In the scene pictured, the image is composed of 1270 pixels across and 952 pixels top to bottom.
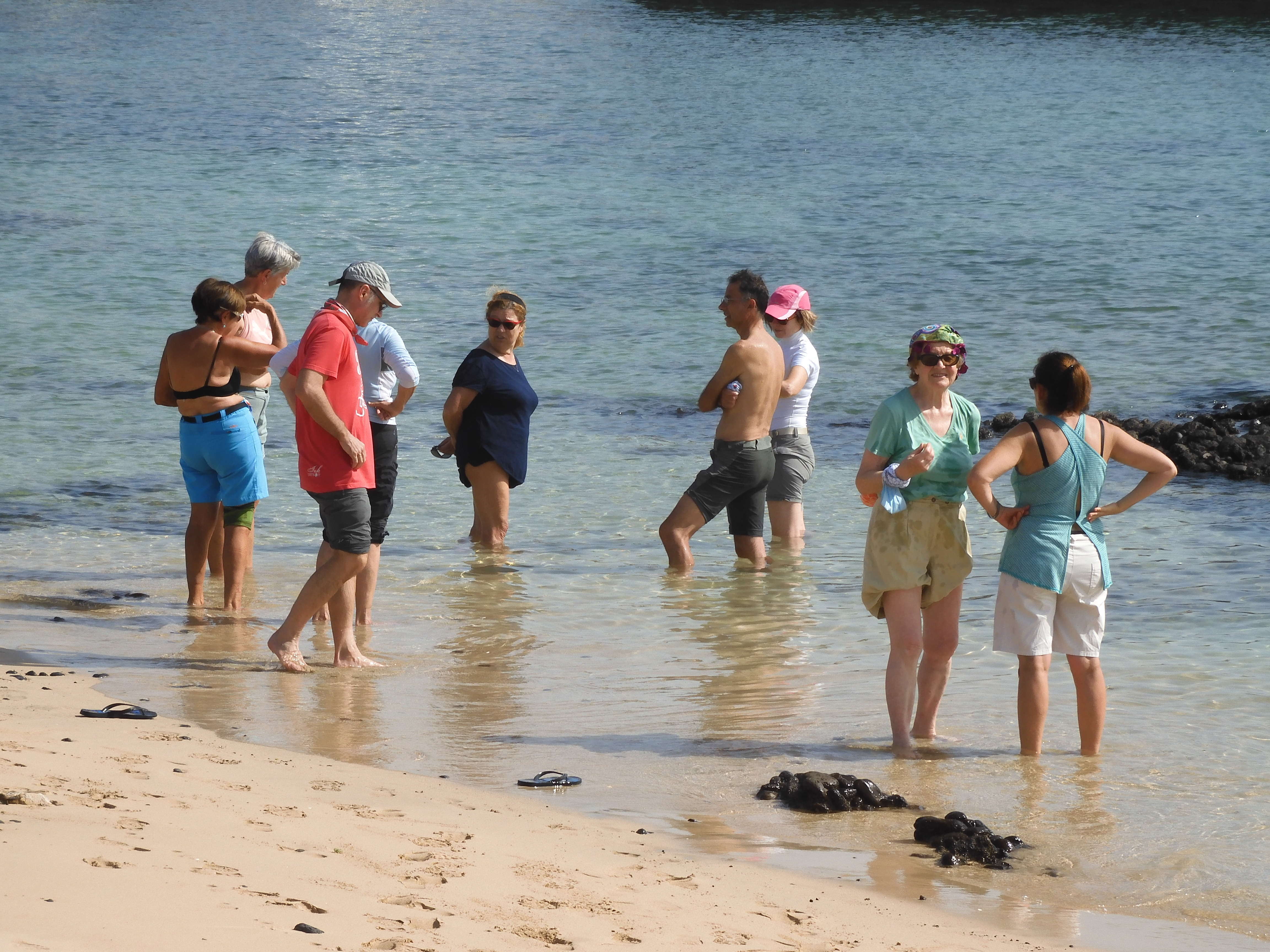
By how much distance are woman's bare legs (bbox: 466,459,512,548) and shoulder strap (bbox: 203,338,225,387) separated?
185 centimetres

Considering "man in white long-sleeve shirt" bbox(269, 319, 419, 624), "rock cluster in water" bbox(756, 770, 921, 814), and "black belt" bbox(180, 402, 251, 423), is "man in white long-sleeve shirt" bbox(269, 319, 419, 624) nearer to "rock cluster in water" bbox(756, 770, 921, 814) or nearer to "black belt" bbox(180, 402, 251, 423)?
"black belt" bbox(180, 402, 251, 423)

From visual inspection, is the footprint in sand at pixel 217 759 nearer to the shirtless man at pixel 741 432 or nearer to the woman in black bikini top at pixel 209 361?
the woman in black bikini top at pixel 209 361

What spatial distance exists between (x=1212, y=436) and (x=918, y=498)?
8.18 meters

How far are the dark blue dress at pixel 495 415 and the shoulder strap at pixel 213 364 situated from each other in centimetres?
142

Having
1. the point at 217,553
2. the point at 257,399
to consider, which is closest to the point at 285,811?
the point at 257,399

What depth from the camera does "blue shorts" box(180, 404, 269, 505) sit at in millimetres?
6977

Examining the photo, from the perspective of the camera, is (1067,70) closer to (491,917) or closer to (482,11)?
(482,11)

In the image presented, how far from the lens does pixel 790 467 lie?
8.67 meters

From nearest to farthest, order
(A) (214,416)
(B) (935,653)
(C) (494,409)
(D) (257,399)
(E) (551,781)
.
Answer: (E) (551,781) < (B) (935,653) < (A) (214,416) < (D) (257,399) < (C) (494,409)

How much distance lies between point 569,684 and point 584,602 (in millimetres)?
1620

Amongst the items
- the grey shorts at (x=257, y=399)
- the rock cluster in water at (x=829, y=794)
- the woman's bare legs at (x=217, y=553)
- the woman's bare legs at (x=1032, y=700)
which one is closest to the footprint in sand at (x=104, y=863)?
the rock cluster in water at (x=829, y=794)

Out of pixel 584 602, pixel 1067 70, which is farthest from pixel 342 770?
pixel 1067 70

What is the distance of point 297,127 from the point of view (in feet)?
126

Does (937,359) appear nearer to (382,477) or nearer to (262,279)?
(382,477)
